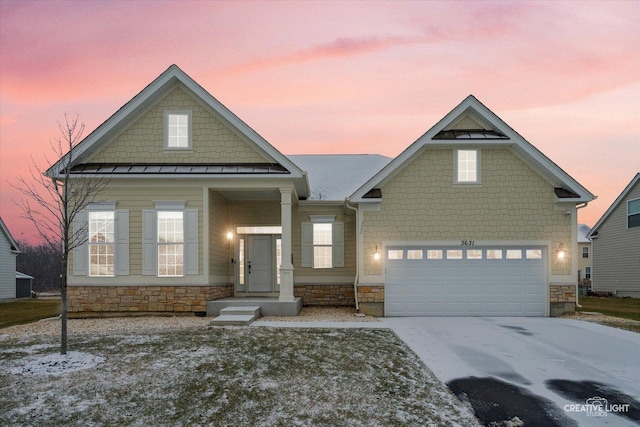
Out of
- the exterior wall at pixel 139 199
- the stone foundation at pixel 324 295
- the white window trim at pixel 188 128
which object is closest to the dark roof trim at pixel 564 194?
the stone foundation at pixel 324 295

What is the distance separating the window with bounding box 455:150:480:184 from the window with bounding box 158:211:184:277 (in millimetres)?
8651

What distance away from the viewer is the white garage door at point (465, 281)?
13.0 metres

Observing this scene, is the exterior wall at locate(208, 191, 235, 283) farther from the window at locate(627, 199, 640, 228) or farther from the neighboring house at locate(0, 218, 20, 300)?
the window at locate(627, 199, 640, 228)

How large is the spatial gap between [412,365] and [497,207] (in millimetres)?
7808

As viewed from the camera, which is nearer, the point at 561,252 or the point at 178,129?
the point at 561,252

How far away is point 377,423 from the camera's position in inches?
181

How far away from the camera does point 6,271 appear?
88.6 feet

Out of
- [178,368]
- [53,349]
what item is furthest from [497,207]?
[53,349]

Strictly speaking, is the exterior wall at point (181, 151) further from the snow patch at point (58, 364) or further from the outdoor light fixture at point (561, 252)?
the outdoor light fixture at point (561, 252)

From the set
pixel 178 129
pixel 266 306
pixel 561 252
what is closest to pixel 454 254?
pixel 561 252

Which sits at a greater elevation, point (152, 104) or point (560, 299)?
point (152, 104)

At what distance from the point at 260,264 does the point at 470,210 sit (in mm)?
7617

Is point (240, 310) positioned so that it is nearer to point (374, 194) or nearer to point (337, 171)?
point (374, 194)

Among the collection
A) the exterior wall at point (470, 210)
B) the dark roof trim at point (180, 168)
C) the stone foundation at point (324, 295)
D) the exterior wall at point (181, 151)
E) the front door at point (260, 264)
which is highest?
the exterior wall at point (181, 151)
